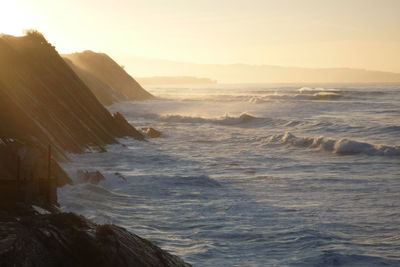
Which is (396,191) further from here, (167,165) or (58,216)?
(58,216)

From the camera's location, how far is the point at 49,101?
25.8 m

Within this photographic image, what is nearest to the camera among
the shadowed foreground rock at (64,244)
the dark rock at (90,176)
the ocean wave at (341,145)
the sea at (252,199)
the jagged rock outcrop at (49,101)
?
the shadowed foreground rock at (64,244)

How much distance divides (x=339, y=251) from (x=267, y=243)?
1.55 metres

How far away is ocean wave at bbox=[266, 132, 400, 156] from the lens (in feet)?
98.2

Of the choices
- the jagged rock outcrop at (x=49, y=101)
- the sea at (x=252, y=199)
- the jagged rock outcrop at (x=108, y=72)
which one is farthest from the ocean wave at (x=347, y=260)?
the jagged rock outcrop at (x=108, y=72)

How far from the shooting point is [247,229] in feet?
45.1

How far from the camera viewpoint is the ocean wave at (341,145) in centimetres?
2992

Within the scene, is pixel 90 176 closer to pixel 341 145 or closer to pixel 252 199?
pixel 252 199

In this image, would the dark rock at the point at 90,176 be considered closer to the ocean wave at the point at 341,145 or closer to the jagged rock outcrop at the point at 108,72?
the ocean wave at the point at 341,145

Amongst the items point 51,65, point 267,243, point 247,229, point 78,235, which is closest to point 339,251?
point 267,243

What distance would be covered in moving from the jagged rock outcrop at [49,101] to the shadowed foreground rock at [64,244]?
9.18 metres

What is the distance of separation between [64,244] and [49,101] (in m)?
18.9

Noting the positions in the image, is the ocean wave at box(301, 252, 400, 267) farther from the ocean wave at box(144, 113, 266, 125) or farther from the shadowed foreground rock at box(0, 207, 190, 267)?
the ocean wave at box(144, 113, 266, 125)

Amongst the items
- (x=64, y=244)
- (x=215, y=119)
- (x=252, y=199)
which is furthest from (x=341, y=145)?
(x=64, y=244)
